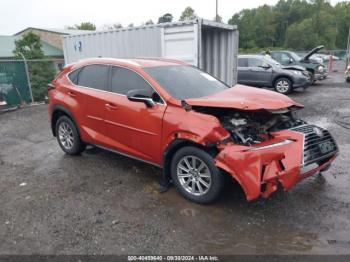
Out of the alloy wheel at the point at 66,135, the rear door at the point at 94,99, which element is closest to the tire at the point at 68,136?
the alloy wheel at the point at 66,135

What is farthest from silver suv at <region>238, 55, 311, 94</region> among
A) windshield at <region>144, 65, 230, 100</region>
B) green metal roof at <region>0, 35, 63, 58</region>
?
green metal roof at <region>0, 35, 63, 58</region>

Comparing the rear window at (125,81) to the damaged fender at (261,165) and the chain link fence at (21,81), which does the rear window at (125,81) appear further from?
the chain link fence at (21,81)

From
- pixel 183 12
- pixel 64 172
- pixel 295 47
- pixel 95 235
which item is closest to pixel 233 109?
pixel 95 235

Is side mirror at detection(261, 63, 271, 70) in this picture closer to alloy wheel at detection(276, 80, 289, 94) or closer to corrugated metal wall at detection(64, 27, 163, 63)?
alloy wheel at detection(276, 80, 289, 94)

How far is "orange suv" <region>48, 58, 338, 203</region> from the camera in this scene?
3.48m

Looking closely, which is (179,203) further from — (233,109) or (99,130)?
(99,130)

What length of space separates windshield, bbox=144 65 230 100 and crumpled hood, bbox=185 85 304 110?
0.24 m

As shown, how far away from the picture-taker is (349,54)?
86.2 ft

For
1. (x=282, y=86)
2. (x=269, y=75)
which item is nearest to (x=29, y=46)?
(x=269, y=75)

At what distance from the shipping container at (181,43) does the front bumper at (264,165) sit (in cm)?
520

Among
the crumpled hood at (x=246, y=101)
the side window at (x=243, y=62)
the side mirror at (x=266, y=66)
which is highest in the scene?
the crumpled hood at (x=246, y=101)

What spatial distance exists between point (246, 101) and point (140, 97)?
1362 millimetres

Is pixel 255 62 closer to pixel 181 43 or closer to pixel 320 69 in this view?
pixel 320 69

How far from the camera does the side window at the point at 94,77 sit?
5.02 meters
